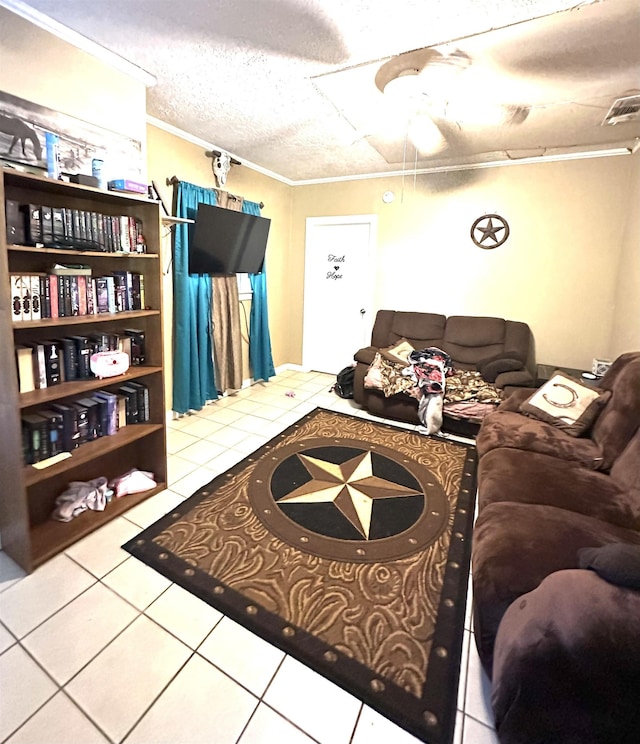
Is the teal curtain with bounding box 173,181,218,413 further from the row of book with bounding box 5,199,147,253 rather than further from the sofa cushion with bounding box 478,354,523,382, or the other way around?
the sofa cushion with bounding box 478,354,523,382

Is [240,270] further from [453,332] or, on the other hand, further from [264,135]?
[453,332]

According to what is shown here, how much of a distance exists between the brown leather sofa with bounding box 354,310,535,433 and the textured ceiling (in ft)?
5.45

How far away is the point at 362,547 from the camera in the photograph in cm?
195

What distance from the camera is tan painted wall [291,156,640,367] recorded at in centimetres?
345

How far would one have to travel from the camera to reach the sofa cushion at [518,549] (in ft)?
3.98

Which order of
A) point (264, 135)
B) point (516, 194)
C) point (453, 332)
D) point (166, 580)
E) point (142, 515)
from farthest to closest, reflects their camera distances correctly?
point (453, 332) < point (516, 194) < point (264, 135) < point (142, 515) < point (166, 580)

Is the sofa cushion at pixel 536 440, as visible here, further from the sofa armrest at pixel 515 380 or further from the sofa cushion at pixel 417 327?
the sofa cushion at pixel 417 327

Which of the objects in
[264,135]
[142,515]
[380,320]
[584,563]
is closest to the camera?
[584,563]

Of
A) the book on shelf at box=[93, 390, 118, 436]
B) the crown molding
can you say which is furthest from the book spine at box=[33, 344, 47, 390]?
the crown molding

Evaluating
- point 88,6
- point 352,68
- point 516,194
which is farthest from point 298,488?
point 516,194

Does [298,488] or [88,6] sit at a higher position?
[88,6]

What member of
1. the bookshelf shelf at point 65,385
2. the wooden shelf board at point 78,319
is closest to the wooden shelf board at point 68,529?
the bookshelf shelf at point 65,385

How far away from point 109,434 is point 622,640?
232 cm

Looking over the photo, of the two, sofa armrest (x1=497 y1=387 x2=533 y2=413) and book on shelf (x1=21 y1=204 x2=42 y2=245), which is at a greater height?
book on shelf (x1=21 y1=204 x2=42 y2=245)
